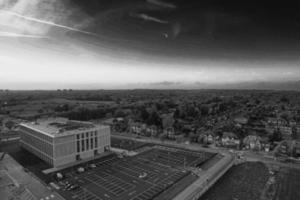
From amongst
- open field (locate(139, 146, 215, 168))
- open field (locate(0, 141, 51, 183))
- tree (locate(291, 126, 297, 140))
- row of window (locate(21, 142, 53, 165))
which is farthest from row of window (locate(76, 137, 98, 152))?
tree (locate(291, 126, 297, 140))

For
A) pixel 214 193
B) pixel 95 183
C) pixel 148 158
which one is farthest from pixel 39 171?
pixel 214 193

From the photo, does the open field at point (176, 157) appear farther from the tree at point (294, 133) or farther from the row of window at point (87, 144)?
the tree at point (294, 133)

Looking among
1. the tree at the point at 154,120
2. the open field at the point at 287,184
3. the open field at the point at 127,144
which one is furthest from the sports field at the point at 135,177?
the tree at the point at 154,120

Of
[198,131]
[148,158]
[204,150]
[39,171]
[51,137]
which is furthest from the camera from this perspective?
[198,131]

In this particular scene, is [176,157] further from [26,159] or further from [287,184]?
[26,159]

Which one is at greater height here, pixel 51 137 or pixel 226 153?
pixel 51 137

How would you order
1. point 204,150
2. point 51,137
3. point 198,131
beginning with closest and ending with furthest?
point 51,137, point 204,150, point 198,131

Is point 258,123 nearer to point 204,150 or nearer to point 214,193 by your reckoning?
point 204,150
